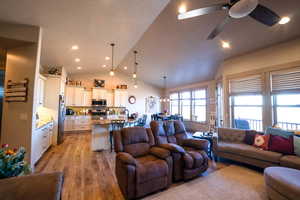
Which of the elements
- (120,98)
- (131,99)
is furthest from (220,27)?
(131,99)

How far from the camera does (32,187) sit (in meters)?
1.17

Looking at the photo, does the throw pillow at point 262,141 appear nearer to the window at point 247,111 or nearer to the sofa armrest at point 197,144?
the window at point 247,111

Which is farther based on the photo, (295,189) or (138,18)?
(138,18)

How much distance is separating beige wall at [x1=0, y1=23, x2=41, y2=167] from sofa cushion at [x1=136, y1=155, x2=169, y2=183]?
2.37 metres

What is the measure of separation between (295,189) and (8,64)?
213 inches

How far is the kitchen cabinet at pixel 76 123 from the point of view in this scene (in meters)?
7.12

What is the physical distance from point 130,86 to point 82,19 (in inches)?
256

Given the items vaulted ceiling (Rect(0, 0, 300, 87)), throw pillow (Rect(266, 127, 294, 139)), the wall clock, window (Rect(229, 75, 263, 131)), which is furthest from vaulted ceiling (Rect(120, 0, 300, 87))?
the wall clock

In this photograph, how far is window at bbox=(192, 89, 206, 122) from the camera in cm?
765

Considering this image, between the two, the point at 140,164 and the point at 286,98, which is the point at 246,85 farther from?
the point at 140,164

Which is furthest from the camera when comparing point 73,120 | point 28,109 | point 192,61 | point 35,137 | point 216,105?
point 73,120

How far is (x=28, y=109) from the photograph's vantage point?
2.92 meters

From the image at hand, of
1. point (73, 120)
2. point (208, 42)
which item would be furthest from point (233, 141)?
point (73, 120)

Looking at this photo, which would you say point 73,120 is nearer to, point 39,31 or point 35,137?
point 35,137
